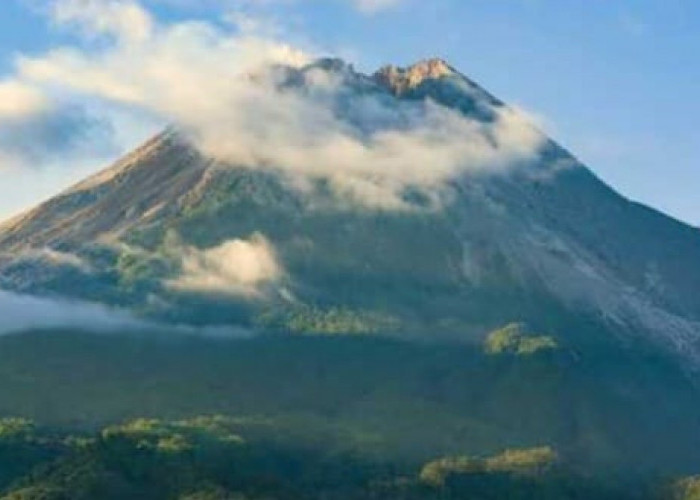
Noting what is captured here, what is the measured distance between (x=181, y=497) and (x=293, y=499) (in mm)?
14020

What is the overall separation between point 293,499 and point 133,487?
1873cm

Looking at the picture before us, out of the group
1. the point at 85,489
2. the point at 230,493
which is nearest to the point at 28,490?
the point at 85,489

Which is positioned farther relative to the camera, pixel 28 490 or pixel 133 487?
pixel 133 487

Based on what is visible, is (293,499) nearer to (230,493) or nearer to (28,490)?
(230,493)

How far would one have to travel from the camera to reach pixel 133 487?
19962 cm

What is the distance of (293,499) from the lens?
19800 cm

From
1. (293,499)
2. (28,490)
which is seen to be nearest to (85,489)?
(28,490)

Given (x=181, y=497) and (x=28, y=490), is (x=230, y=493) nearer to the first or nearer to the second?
(x=181, y=497)

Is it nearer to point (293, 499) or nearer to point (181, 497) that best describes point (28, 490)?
point (181, 497)

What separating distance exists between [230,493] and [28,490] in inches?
867

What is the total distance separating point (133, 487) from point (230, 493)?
1492 centimetres

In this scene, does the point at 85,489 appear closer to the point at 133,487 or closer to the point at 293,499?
the point at 133,487

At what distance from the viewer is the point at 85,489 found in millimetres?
191250

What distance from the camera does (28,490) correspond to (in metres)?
188
